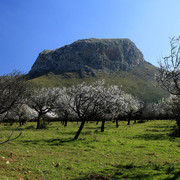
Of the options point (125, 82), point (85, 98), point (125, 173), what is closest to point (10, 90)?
point (85, 98)

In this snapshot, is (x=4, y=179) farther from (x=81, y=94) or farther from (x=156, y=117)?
(x=156, y=117)

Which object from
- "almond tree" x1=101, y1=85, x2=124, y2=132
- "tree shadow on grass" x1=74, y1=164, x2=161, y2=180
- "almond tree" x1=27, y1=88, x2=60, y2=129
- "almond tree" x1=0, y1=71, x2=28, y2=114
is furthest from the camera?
"almond tree" x1=27, y1=88, x2=60, y2=129

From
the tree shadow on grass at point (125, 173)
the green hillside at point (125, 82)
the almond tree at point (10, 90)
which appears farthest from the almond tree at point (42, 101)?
the green hillside at point (125, 82)

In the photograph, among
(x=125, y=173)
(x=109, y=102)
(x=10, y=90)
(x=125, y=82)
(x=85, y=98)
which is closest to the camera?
(x=125, y=173)

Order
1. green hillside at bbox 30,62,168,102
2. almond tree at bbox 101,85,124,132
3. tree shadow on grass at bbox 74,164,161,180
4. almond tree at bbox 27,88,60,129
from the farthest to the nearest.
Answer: green hillside at bbox 30,62,168,102, almond tree at bbox 27,88,60,129, almond tree at bbox 101,85,124,132, tree shadow on grass at bbox 74,164,161,180

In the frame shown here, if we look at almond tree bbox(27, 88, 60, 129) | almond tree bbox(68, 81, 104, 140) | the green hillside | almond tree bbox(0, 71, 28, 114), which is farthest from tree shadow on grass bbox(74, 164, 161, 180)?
the green hillside

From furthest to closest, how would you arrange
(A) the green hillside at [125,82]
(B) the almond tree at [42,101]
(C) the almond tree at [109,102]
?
(A) the green hillside at [125,82] → (B) the almond tree at [42,101] → (C) the almond tree at [109,102]

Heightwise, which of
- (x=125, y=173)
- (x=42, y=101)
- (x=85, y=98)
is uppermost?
(x=85, y=98)

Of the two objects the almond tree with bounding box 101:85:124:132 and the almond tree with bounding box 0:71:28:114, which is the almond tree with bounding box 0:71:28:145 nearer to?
the almond tree with bounding box 0:71:28:114

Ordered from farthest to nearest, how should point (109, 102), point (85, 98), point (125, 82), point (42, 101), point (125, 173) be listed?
point (125, 82) → point (42, 101) → point (109, 102) → point (85, 98) → point (125, 173)

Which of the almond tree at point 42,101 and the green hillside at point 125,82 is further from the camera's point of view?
the green hillside at point 125,82

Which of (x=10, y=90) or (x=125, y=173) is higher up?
(x=10, y=90)

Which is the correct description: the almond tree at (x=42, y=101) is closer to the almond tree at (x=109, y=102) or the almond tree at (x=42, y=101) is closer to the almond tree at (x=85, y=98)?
the almond tree at (x=109, y=102)

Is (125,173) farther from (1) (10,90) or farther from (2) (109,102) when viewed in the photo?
(1) (10,90)
